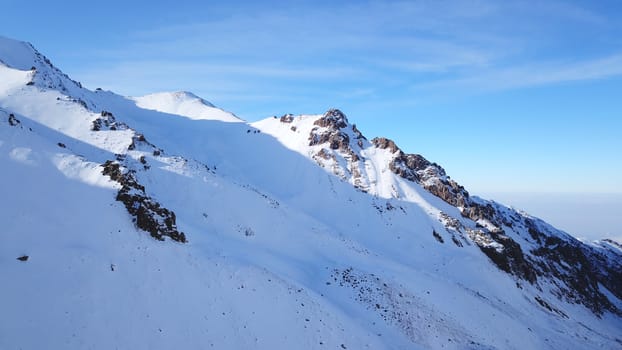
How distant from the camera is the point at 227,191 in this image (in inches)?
1797

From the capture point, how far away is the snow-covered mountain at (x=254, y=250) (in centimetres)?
2061

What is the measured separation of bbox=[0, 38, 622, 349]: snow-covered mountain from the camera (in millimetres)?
20609

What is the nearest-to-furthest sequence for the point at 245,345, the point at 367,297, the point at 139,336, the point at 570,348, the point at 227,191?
the point at 139,336, the point at 245,345, the point at 367,297, the point at 570,348, the point at 227,191

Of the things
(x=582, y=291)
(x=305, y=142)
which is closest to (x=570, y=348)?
(x=582, y=291)

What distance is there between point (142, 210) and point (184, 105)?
8664cm

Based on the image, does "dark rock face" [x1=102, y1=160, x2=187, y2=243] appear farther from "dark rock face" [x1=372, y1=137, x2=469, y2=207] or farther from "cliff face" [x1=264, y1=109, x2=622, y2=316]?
"dark rock face" [x1=372, y1=137, x2=469, y2=207]

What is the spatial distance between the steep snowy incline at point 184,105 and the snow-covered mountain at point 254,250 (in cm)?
1695

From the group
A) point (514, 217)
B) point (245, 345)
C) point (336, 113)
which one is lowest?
point (245, 345)

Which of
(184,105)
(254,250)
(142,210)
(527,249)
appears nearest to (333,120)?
(527,249)

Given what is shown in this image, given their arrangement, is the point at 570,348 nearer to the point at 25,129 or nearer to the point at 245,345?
the point at 245,345

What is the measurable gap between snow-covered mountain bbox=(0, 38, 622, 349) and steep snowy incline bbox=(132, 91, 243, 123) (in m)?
17.0

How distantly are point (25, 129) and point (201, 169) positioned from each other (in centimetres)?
2058

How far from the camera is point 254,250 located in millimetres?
34906

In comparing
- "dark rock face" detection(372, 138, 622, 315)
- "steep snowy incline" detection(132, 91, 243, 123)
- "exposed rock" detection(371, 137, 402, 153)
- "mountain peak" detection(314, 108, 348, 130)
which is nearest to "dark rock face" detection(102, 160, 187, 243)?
"dark rock face" detection(372, 138, 622, 315)
